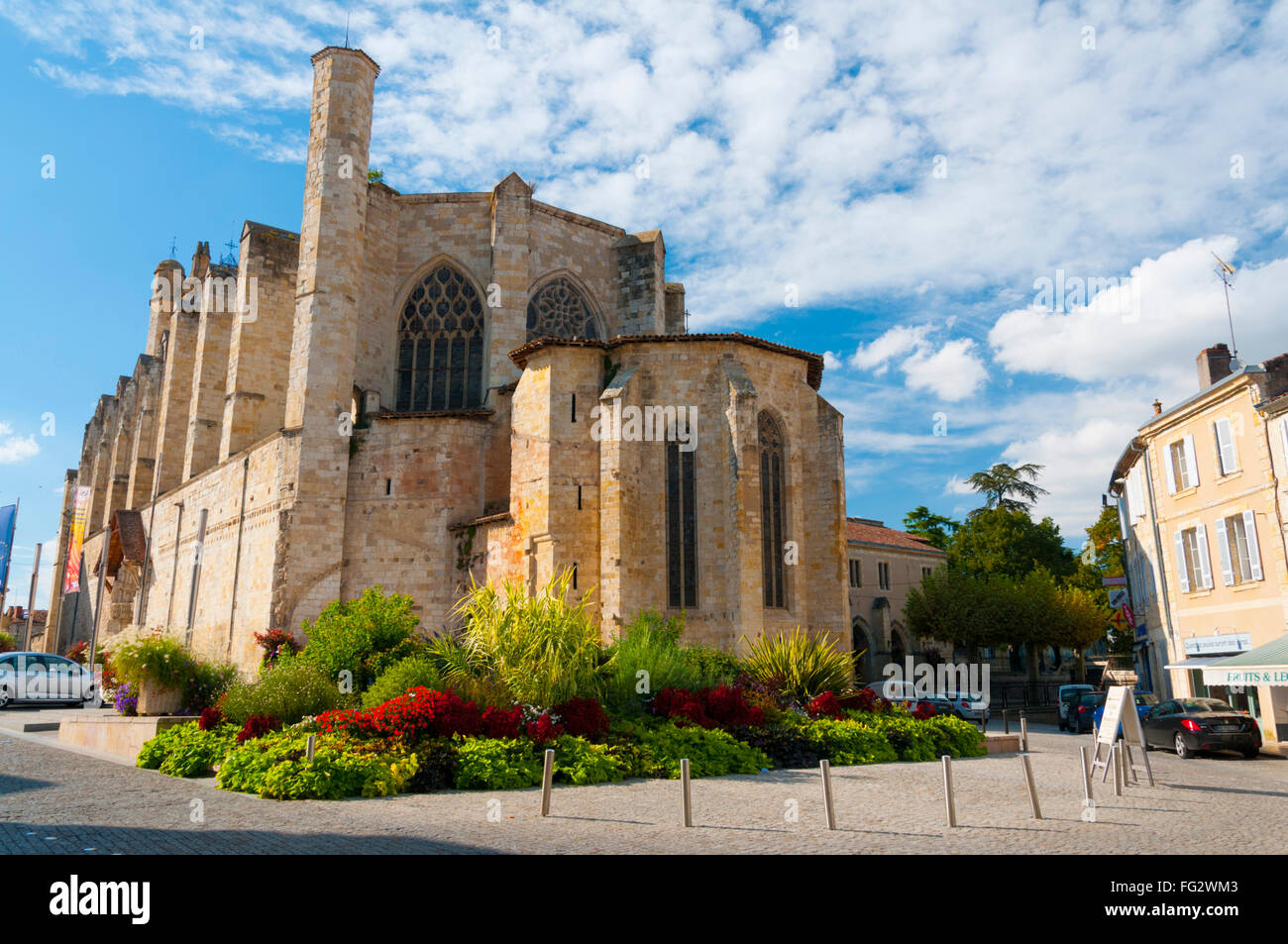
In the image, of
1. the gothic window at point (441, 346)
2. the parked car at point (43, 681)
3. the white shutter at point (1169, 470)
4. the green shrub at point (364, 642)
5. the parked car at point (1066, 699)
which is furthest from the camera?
the gothic window at point (441, 346)

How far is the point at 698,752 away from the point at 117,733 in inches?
406

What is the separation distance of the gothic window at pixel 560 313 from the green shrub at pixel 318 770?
59.3 ft

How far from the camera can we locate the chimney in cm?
2558

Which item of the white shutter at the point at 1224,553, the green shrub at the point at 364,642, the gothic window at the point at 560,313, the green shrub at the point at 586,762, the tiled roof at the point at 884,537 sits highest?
the gothic window at the point at 560,313

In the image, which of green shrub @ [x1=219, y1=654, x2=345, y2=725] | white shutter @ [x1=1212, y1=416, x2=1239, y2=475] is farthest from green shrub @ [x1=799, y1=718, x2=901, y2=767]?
white shutter @ [x1=1212, y1=416, x2=1239, y2=475]

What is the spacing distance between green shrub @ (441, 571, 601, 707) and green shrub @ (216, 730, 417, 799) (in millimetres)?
2330

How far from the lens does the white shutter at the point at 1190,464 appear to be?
2369 centimetres

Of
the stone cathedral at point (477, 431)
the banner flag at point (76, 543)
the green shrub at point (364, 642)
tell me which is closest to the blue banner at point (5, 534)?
the banner flag at point (76, 543)

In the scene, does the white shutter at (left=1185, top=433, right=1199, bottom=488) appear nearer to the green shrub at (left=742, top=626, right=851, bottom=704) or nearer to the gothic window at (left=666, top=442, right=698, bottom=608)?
the green shrub at (left=742, top=626, right=851, bottom=704)

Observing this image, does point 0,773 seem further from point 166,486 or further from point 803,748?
point 166,486

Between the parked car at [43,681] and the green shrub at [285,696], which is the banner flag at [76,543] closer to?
the parked car at [43,681]

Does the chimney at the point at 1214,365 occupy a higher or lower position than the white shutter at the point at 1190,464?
higher

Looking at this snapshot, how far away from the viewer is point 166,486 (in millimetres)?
35938

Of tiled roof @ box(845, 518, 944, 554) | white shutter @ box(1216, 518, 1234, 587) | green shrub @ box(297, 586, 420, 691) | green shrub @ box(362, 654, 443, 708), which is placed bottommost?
green shrub @ box(362, 654, 443, 708)
